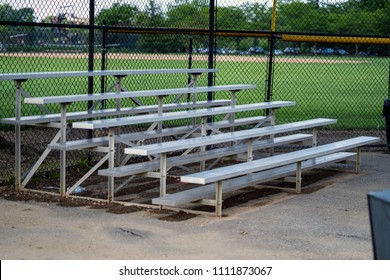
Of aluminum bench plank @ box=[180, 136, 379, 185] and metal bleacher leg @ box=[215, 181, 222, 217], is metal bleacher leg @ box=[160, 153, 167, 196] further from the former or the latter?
metal bleacher leg @ box=[215, 181, 222, 217]

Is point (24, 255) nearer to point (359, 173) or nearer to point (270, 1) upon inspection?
point (359, 173)

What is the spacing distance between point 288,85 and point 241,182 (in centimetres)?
1972

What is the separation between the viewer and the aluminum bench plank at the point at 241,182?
8.52 meters

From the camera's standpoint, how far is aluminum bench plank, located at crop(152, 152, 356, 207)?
8.52 metres

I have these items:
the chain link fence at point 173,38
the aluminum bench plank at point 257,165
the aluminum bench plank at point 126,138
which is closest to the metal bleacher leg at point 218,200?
the aluminum bench plank at point 257,165

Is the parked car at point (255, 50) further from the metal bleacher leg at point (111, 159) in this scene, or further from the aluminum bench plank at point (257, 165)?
the metal bleacher leg at point (111, 159)

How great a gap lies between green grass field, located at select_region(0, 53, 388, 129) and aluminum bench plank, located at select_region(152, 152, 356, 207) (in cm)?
390

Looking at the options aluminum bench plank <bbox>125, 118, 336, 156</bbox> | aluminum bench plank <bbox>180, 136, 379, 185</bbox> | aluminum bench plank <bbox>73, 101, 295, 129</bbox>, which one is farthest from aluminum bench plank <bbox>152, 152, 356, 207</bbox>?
aluminum bench plank <bbox>73, 101, 295, 129</bbox>

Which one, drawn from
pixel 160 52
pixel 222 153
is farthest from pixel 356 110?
pixel 222 153

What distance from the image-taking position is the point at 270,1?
16.1 m

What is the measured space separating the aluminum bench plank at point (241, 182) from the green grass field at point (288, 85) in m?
3.90

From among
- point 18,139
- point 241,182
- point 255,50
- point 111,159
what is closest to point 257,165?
point 241,182

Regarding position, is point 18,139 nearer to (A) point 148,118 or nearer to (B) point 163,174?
(A) point 148,118

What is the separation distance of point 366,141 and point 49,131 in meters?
4.98
